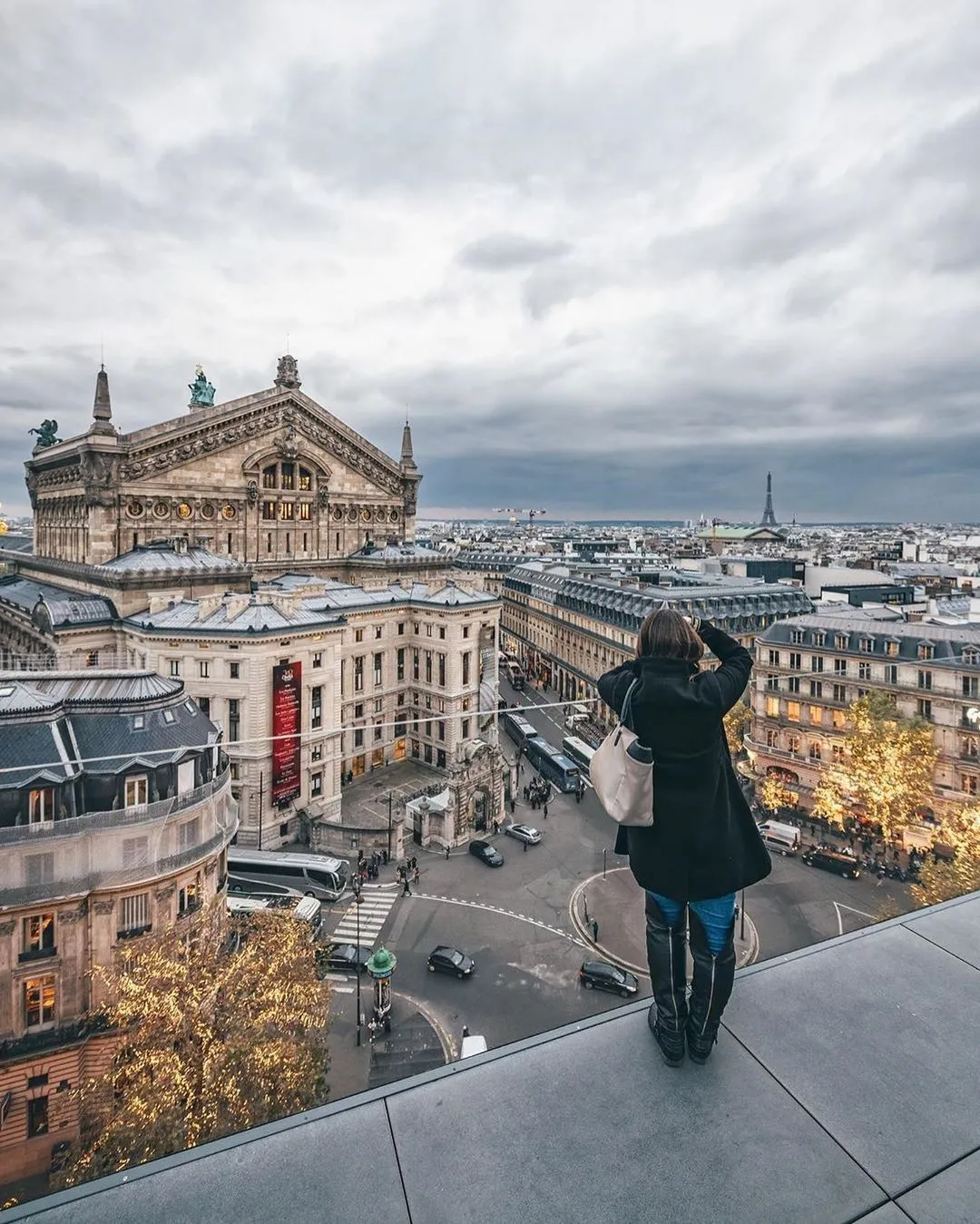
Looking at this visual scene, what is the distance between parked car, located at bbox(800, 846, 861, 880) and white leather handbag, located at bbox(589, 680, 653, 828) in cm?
4229

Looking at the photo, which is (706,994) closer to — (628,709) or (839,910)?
(628,709)

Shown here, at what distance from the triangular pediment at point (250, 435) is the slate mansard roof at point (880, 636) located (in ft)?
133

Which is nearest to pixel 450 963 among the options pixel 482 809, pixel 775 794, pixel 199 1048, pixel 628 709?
pixel 199 1048

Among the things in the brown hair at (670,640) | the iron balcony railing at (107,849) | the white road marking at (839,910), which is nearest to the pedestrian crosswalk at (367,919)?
the iron balcony railing at (107,849)

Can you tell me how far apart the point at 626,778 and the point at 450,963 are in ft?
97.0

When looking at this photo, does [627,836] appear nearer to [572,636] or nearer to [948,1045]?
[948,1045]

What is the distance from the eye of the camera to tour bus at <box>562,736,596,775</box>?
59.9m

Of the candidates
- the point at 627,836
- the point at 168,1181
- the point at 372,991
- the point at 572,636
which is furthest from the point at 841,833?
the point at 168,1181

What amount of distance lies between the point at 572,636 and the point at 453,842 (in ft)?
142

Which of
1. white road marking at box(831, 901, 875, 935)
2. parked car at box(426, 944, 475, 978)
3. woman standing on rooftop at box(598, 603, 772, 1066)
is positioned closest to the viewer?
woman standing on rooftop at box(598, 603, 772, 1066)

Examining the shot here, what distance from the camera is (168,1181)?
13.0 ft

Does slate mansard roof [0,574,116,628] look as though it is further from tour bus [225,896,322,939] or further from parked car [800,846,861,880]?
parked car [800,846,861,880]

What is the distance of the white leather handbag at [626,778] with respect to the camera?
550cm

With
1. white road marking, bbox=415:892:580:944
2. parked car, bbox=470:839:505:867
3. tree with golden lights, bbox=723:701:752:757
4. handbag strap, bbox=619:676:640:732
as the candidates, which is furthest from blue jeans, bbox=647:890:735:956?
tree with golden lights, bbox=723:701:752:757
